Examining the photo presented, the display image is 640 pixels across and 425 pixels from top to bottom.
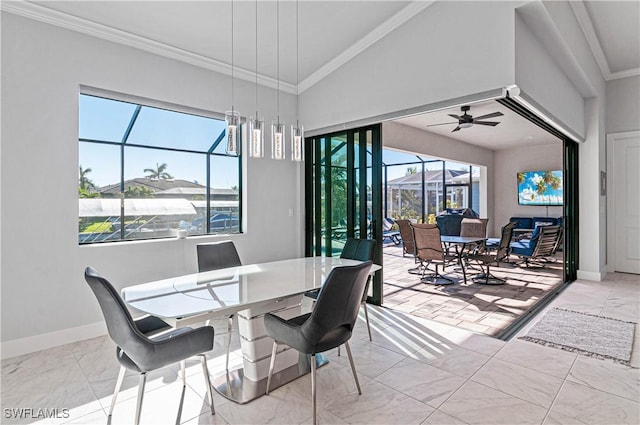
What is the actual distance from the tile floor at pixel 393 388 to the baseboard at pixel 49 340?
99mm

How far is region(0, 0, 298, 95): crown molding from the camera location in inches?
113

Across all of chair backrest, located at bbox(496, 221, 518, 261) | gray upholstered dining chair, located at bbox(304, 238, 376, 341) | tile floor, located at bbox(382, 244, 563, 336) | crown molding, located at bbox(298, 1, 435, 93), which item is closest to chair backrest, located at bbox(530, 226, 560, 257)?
tile floor, located at bbox(382, 244, 563, 336)

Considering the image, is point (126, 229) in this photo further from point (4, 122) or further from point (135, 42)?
point (135, 42)

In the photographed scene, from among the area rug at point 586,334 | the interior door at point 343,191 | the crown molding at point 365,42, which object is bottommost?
the area rug at point 586,334

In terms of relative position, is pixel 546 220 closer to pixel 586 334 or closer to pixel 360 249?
pixel 586 334

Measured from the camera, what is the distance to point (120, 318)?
5.55 ft

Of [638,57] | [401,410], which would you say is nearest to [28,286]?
[401,410]

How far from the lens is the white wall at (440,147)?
6.77 meters

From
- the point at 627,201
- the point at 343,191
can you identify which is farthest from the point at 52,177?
the point at 627,201

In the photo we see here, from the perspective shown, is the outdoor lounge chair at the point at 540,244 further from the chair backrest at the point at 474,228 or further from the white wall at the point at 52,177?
the white wall at the point at 52,177

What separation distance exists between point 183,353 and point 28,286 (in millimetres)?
2074

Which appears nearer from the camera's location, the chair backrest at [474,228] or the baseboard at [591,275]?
the baseboard at [591,275]

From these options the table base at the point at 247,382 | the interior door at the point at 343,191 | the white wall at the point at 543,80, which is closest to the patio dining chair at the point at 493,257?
the white wall at the point at 543,80

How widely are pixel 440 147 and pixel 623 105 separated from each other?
3.23m
